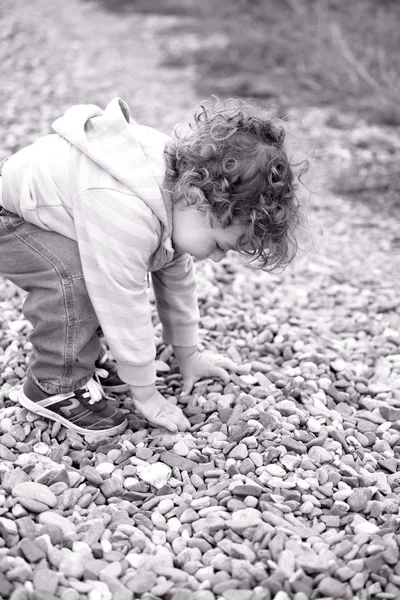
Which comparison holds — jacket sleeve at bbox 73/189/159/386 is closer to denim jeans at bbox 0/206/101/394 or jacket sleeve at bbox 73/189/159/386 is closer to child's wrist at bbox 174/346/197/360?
denim jeans at bbox 0/206/101/394

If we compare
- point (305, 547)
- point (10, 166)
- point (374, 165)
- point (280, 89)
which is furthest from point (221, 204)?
point (280, 89)

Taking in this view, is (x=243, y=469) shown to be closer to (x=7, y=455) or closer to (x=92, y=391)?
(x=92, y=391)

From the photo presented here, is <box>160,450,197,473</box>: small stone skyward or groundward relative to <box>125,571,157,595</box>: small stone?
groundward

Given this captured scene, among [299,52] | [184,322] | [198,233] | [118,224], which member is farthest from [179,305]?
[299,52]

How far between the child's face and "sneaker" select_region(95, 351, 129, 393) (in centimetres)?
66

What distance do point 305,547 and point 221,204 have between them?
0.98 m

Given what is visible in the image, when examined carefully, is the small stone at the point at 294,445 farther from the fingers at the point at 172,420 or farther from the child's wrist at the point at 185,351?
the child's wrist at the point at 185,351

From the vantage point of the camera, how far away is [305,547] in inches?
76.0

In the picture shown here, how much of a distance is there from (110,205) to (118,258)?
158 millimetres

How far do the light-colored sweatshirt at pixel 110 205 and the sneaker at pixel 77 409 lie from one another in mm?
167

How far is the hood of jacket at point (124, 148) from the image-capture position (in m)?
2.16

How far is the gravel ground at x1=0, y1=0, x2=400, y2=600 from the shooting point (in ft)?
6.03

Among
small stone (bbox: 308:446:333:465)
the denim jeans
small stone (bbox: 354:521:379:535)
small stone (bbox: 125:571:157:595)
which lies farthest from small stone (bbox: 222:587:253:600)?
the denim jeans

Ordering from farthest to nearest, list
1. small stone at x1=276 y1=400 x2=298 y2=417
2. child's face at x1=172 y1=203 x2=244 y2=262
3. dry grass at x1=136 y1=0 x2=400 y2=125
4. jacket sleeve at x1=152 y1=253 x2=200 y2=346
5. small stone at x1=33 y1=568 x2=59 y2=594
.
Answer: dry grass at x1=136 y1=0 x2=400 y2=125
jacket sleeve at x1=152 y1=253 x2=200 y2=346
small stone at x1=276 y1=400 x2=298 y2=417
child's face at x1=172 y1=203 x2=244 y2=262
small stone at x1=33 y1=568 x2=59 y2=594
